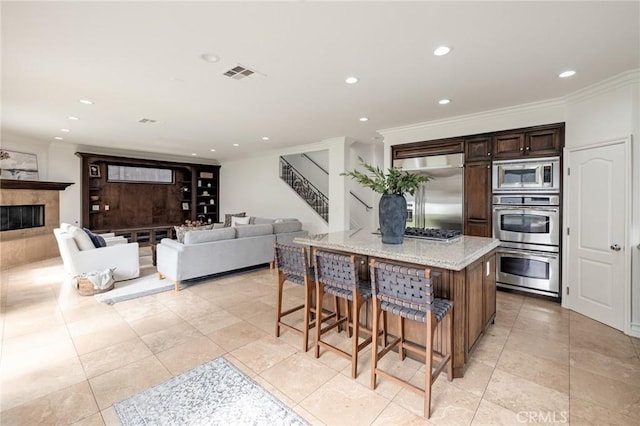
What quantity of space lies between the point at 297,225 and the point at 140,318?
3.65 meters

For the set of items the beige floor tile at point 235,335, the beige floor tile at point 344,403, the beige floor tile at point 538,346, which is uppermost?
the beige floor tile at point 538,346

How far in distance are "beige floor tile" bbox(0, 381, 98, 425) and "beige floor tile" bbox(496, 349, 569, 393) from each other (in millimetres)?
3200

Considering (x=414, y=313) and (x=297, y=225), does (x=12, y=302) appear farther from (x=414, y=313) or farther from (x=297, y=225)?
(x=414, y=313)

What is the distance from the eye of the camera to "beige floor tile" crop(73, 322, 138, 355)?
112 inches

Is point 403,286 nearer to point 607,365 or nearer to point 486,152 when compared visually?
point 607,365

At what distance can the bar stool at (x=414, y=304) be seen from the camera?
1.94m

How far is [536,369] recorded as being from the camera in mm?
2443

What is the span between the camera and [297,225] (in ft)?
21.7

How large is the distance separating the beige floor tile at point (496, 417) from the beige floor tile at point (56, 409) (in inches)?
102

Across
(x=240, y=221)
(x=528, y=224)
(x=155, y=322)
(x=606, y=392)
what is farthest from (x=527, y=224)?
(x=240, y=221)

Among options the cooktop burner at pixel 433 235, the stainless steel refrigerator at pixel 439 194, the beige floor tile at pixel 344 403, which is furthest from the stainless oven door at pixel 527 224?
the beige floor tile at pixel 344 403

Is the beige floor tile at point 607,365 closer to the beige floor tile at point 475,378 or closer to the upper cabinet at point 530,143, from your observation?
the beige floor tile at point 475,378

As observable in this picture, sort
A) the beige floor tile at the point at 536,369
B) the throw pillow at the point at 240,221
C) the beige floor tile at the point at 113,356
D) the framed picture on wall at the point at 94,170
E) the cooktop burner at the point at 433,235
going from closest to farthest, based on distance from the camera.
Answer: the beige floor tile at the point at 536,369 < the beige floor tile at the point at 113,356 < the cooktop burner at the point at 433,235 < the throw pillow at the point at 240,221 < the framed picture on wall at the point at 94,170

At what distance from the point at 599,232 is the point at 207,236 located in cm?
538
